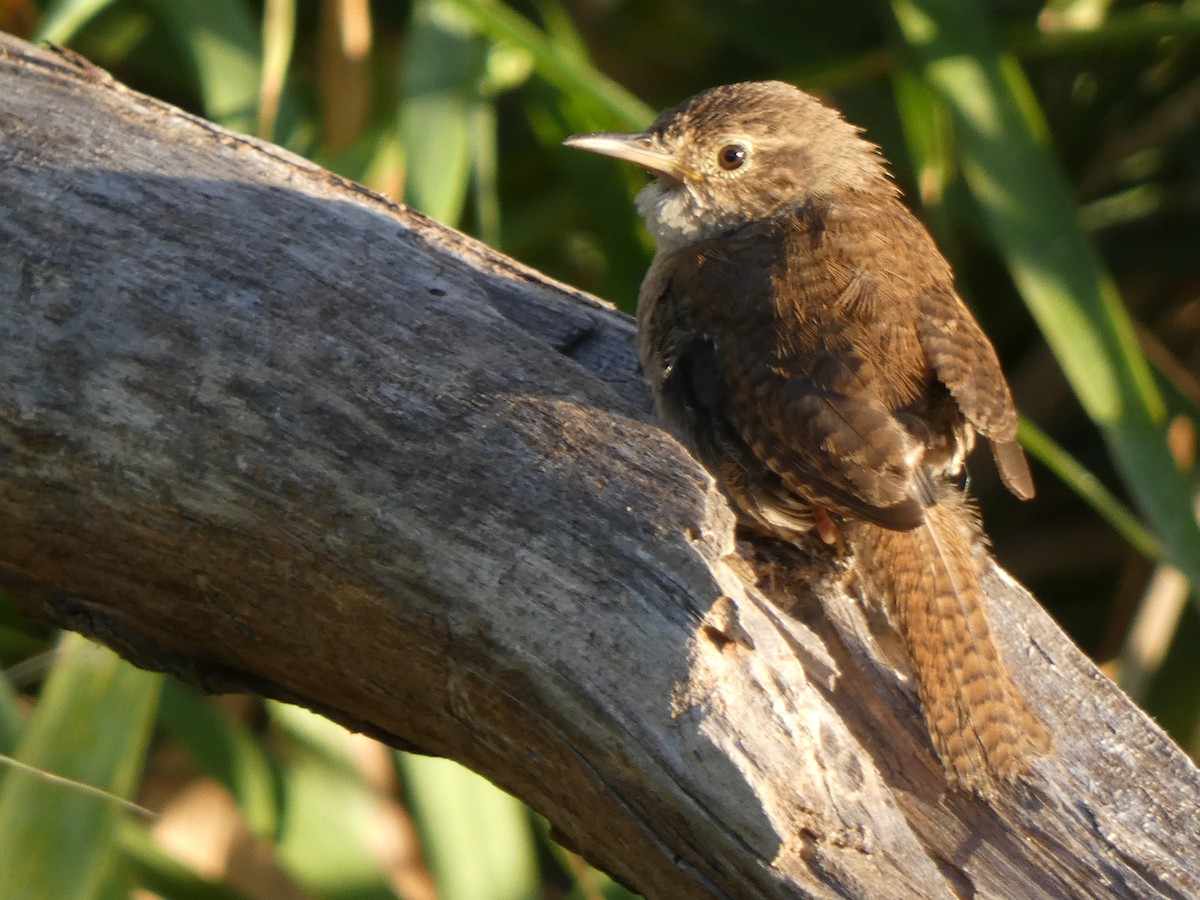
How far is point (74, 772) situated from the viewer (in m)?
2.63

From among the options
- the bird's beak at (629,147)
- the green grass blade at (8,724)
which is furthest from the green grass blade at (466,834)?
the bird's beak at (629,147)

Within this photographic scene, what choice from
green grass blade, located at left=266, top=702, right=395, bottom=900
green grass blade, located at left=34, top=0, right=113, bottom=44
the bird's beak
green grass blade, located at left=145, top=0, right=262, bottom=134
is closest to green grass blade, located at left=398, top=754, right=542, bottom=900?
green grass blade, located at left=266, top=702, right=395, bottom=900

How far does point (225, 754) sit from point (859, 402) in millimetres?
1946

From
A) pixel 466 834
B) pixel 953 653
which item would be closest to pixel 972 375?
pixel 953 653

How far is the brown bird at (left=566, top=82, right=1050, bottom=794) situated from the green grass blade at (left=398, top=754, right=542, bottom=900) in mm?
1116

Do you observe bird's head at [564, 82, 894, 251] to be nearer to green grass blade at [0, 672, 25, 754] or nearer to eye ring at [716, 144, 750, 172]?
eye ring at [716, 144, 750, 172]

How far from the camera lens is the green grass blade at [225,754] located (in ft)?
11.7

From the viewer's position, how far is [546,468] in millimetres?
2309

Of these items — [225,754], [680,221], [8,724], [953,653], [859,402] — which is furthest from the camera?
[225,754]

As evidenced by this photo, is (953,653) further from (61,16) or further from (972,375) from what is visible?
(61,16)

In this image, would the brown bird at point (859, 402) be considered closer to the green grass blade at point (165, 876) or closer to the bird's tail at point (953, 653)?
the bird's tail at point (953, 653)

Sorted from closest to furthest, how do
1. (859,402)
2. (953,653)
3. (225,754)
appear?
(953,653) < (859,402) < (225,754)

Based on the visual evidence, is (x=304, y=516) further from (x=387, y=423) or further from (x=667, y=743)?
(x=667, y=743)

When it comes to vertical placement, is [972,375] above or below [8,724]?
above
